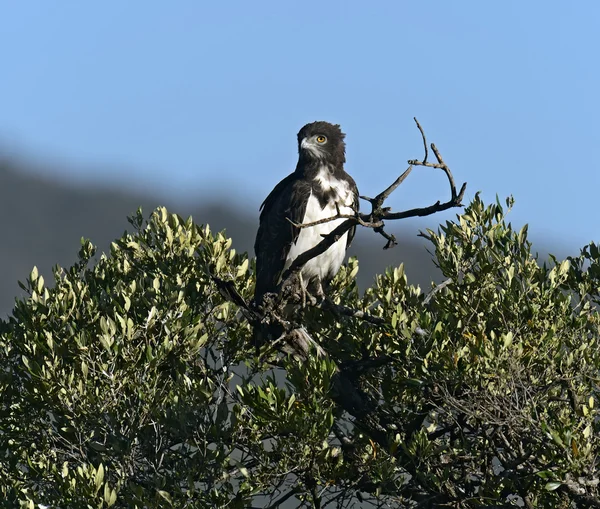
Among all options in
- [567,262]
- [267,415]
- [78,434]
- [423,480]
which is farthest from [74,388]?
[567,262]

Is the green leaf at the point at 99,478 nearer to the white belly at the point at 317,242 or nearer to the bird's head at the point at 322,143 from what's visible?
the white belly at the point at 317,242

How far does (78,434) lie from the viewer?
9.37m

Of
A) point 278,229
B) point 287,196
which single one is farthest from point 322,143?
point 278,229

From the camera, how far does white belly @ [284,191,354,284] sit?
1277 centimetres

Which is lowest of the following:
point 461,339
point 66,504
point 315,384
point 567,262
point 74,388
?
point 66,504

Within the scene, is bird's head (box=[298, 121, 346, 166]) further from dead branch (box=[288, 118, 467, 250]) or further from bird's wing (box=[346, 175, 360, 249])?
dead branch (box=[288, 118, 467, 250])

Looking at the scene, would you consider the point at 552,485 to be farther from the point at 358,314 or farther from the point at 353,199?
the point at 353,199

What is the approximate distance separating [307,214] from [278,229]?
519mm

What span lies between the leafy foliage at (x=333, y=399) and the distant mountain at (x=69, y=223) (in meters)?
102

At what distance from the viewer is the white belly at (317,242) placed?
1277 centimetres

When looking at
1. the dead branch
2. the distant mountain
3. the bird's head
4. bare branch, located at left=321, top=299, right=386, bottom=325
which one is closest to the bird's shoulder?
the bird's head

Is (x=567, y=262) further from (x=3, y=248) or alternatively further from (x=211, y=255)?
(x=3, y=248)

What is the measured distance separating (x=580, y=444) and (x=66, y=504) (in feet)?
13.1

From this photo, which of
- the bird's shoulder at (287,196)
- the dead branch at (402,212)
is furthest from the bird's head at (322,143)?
the dead branch at (402,212)
